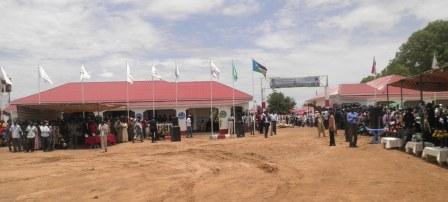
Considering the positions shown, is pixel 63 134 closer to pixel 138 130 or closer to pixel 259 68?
pixel 138 130

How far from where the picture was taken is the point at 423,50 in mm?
61625

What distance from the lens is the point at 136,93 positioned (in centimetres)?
4225

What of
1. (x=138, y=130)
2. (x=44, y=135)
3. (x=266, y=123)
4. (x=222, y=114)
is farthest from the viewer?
(x=222, y=114)

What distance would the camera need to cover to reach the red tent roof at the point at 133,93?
40.7 meters

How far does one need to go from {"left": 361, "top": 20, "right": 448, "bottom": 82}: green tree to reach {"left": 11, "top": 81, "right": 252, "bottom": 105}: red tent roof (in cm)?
2711

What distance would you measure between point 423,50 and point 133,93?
35.9m

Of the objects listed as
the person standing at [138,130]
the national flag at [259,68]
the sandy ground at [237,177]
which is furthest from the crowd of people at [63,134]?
the national flag at [259,68]

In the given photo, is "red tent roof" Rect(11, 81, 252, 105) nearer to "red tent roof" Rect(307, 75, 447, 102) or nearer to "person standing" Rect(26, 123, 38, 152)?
"red tent roof" Rect(307, 75, 447, 102)

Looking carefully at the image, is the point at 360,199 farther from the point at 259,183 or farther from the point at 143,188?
the point at 143,188

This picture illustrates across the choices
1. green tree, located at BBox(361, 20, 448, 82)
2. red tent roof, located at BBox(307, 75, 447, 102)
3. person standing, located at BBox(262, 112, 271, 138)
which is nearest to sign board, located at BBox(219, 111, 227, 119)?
person standing, located at BBox(262, 112, 271, 138)

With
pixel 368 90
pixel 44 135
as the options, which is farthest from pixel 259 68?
pixel 44 135

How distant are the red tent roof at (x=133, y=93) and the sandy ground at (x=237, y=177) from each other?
64.5ft

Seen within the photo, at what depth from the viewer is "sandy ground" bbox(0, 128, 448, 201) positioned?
1100 centimetres

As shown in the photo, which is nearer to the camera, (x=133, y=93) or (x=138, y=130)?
(x=138, y=130)
